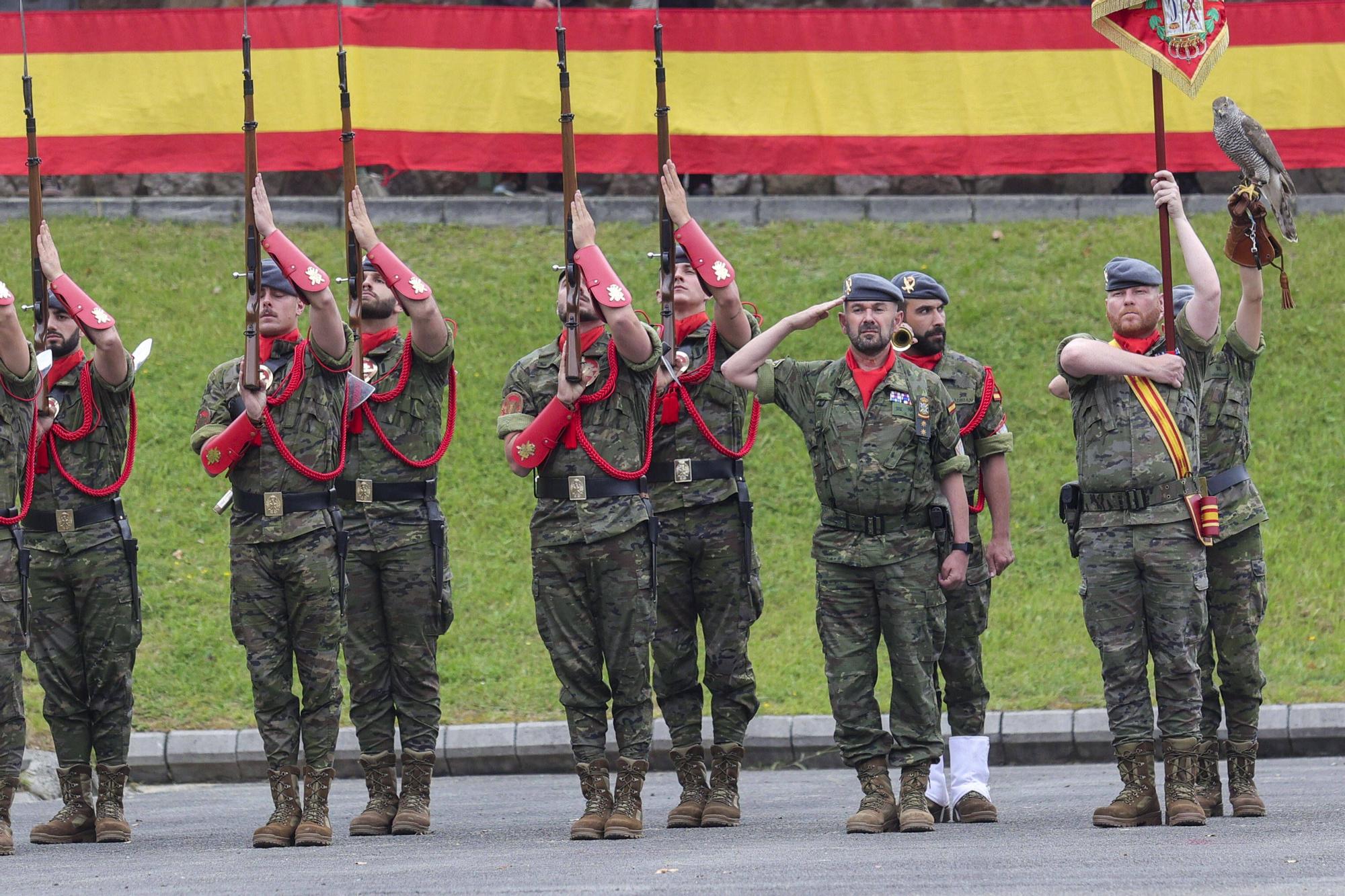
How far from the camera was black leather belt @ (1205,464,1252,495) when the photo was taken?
869cm

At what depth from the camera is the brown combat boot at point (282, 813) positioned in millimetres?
8031

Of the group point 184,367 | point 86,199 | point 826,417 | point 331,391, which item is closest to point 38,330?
point 331,391

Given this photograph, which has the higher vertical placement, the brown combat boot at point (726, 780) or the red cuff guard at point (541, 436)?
the red cuff guard at point (541, 436)

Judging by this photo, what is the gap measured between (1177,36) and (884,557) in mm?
2485

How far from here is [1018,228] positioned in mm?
17016

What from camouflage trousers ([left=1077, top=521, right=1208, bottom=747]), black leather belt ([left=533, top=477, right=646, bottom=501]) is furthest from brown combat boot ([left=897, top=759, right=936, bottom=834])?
black leather belt ([left=533, top=477, right=646, bottom=501])

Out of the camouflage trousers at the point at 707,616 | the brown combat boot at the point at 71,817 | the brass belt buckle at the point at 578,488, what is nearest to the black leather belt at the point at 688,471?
the camouflage trousers at the point at 707,616

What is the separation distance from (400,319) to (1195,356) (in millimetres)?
5239

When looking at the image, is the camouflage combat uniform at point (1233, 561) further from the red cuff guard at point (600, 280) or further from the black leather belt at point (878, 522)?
the red cuff guard at point (600, 280)

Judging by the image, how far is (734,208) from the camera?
1720cm

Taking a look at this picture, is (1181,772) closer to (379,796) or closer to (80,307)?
(379,796)

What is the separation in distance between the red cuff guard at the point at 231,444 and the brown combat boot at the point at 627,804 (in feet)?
6.27

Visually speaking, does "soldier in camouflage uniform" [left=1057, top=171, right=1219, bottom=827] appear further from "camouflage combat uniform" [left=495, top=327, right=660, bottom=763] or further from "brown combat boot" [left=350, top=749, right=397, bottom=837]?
"brown combat boot" [left=350, top=749, right=397, bottom=837]

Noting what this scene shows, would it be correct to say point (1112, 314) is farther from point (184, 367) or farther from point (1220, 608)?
point (184, 367)
